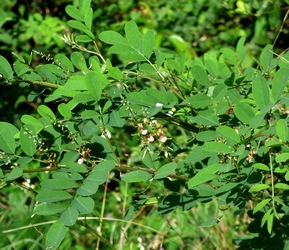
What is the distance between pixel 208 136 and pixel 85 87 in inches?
11.5

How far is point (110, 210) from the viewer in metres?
3.12

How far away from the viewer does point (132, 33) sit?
46.7 inches

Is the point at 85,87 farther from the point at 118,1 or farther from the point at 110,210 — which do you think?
the point at 118,1

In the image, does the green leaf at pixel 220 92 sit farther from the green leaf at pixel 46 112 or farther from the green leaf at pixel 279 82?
the green leaf at pixel 46 112

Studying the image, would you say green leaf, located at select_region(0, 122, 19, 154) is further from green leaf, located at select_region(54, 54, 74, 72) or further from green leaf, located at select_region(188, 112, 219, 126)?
green leaf, located at select_region(188, 112, 219, 126)

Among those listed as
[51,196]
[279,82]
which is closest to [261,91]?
[279,82]

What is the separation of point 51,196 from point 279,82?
50 centimetres

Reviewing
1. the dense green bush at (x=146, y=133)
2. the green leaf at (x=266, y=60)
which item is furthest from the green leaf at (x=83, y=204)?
the green leaf at (x=266, y=60)

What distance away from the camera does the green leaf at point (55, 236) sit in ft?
2.96

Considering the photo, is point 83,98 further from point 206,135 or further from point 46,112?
point 206,135

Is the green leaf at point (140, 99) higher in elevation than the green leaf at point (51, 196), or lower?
higher

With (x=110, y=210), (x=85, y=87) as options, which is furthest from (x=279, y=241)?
(x=110, y=210)

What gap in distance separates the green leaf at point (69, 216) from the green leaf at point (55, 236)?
0.05ft

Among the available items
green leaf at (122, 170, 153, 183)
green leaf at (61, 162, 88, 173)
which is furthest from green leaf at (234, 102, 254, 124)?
green leaf at (61, 162, 88, 173)
